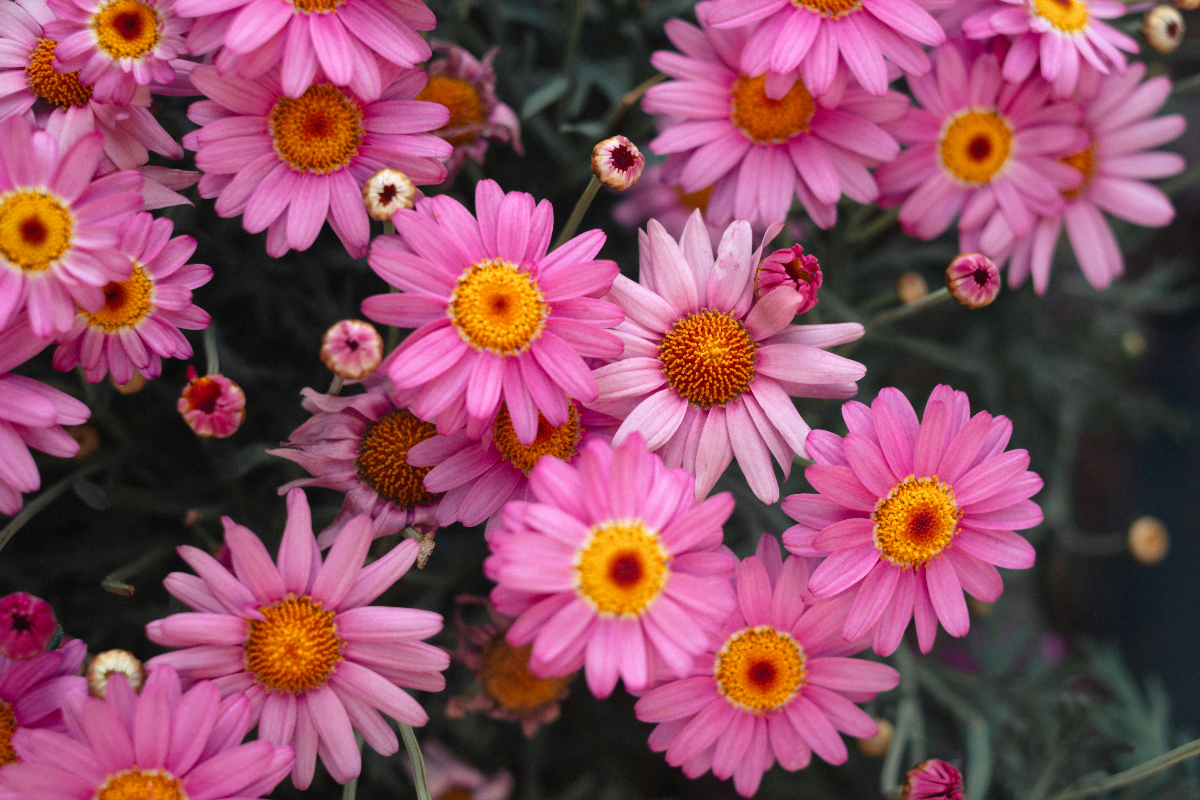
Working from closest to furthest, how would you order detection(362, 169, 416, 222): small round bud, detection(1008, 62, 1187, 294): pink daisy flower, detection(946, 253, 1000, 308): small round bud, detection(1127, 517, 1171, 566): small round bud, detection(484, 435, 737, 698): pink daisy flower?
detection(484, 435, 737, 698): pink daisy flower
detection(362, 169, 416, 222): small round bud
detection(946, 253, 1000, 308): small round bud
detection(1008, 62, 1187, 294): pink daisy flower
detection(1127, 517, 1171, 566): small round bud

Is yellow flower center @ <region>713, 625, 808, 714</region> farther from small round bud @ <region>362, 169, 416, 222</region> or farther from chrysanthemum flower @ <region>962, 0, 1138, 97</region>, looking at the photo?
chrysanthemum flower @ <region>962, 0, 1138, 97</region>

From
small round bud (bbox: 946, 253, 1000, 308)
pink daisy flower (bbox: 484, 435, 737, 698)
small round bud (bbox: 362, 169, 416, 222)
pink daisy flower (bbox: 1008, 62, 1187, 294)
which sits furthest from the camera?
pink daisy flower (bbox: 1008, 62, 1187, 294)

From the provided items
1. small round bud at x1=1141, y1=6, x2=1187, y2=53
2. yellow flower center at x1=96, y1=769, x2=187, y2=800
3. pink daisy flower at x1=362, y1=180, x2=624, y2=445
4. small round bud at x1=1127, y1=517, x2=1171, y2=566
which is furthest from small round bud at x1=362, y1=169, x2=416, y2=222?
small round bud at x1=1127, y1=517, x2=1171, y2=566

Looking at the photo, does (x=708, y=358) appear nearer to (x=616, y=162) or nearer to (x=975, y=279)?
(x=616, y=162)

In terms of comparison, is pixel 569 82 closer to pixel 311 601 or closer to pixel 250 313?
pixel 250 313

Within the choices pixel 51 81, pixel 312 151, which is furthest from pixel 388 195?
pixel 51 81

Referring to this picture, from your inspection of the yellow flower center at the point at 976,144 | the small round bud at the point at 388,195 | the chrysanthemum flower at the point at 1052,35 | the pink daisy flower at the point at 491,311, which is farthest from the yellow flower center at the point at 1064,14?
the small round bud at the point at 388,195

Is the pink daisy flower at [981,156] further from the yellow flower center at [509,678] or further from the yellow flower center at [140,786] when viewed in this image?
the yellow flower center at [140,786]
